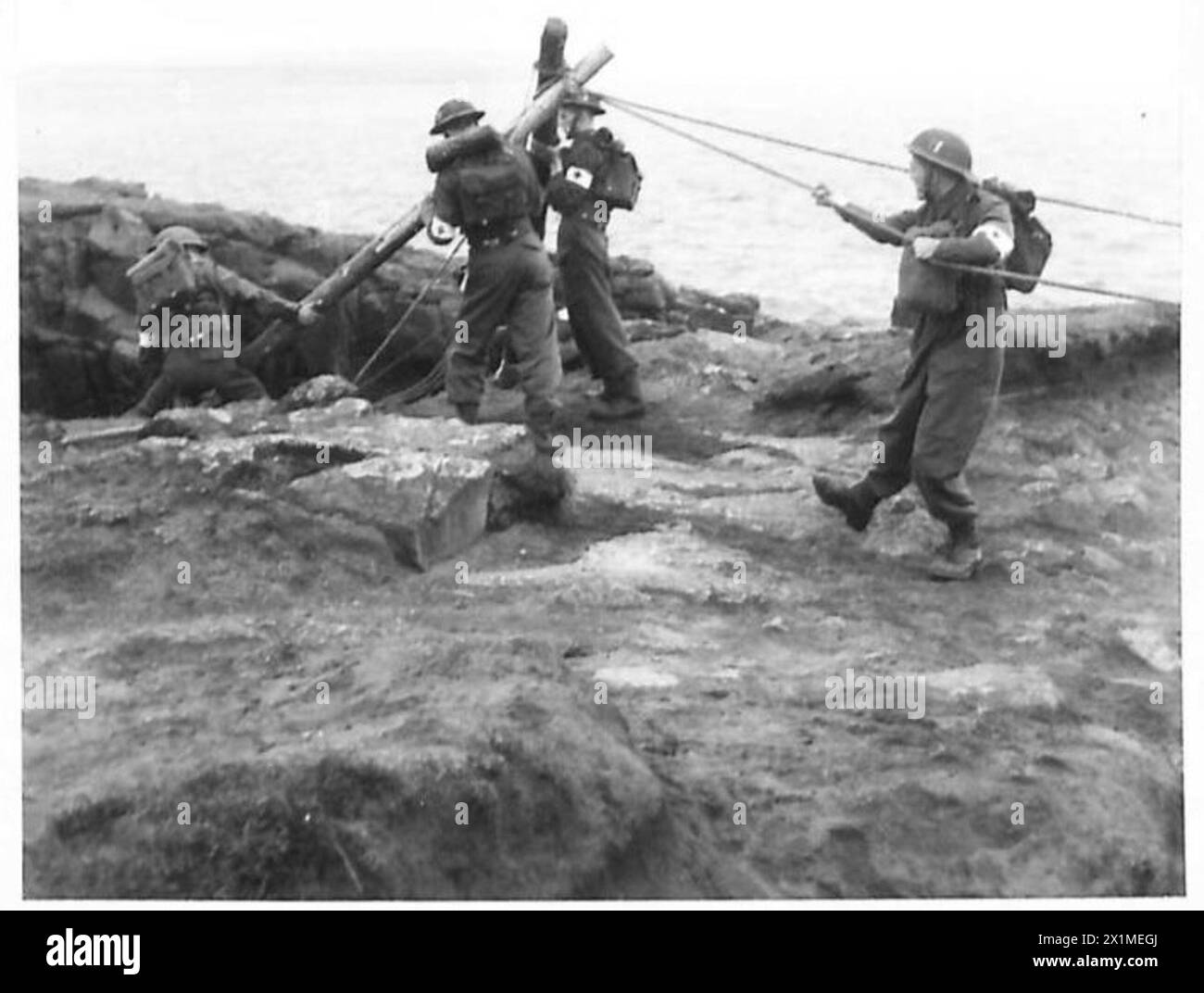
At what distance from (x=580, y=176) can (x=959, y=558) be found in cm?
251

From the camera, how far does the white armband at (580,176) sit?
8055 millimetres

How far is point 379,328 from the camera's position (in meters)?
9.46

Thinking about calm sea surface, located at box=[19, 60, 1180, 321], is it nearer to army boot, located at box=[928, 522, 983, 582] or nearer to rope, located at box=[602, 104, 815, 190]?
rope, located at box=[602, 104, 815, 190]

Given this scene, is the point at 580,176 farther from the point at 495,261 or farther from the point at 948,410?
the point at 948,410

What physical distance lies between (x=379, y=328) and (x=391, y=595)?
127 inches

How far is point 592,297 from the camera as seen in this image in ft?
27.4

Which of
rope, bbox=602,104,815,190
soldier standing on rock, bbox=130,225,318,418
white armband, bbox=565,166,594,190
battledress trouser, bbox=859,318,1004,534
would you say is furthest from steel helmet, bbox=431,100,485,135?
battledress trouser, bbox=859,318,1004,534

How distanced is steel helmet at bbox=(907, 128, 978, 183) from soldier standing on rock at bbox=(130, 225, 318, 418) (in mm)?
3065

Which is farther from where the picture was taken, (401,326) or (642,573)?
(401,326)

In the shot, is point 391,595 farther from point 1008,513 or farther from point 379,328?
point 379,328

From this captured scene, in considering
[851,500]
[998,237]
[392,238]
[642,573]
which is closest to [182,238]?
[392,238]
